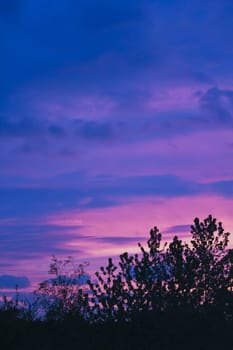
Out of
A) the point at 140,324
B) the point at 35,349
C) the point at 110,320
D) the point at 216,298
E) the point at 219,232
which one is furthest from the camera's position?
the point at 219,232

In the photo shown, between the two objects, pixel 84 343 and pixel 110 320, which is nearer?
pixel 84 343

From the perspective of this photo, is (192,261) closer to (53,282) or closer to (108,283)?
(108,283)

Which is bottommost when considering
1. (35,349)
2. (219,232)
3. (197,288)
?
(35,349)

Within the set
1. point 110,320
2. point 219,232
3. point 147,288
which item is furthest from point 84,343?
point 219,232

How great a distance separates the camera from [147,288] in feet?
66.2

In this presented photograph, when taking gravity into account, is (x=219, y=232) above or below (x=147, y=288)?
above

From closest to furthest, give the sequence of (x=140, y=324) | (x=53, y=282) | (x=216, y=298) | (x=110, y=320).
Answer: (x=140, y=324)
(x=110, y=320)
(x=216, y=298)
(x=53, y=282)

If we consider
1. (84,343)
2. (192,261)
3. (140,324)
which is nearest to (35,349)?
(84,343)

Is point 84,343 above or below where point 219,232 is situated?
below

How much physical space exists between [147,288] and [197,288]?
151 centimetres

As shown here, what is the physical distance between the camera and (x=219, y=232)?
22250 millimetres

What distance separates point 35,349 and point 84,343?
3.78 feet

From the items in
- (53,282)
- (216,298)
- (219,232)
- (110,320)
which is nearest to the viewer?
(110,320)

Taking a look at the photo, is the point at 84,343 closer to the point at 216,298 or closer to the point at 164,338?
the point at 164,338
